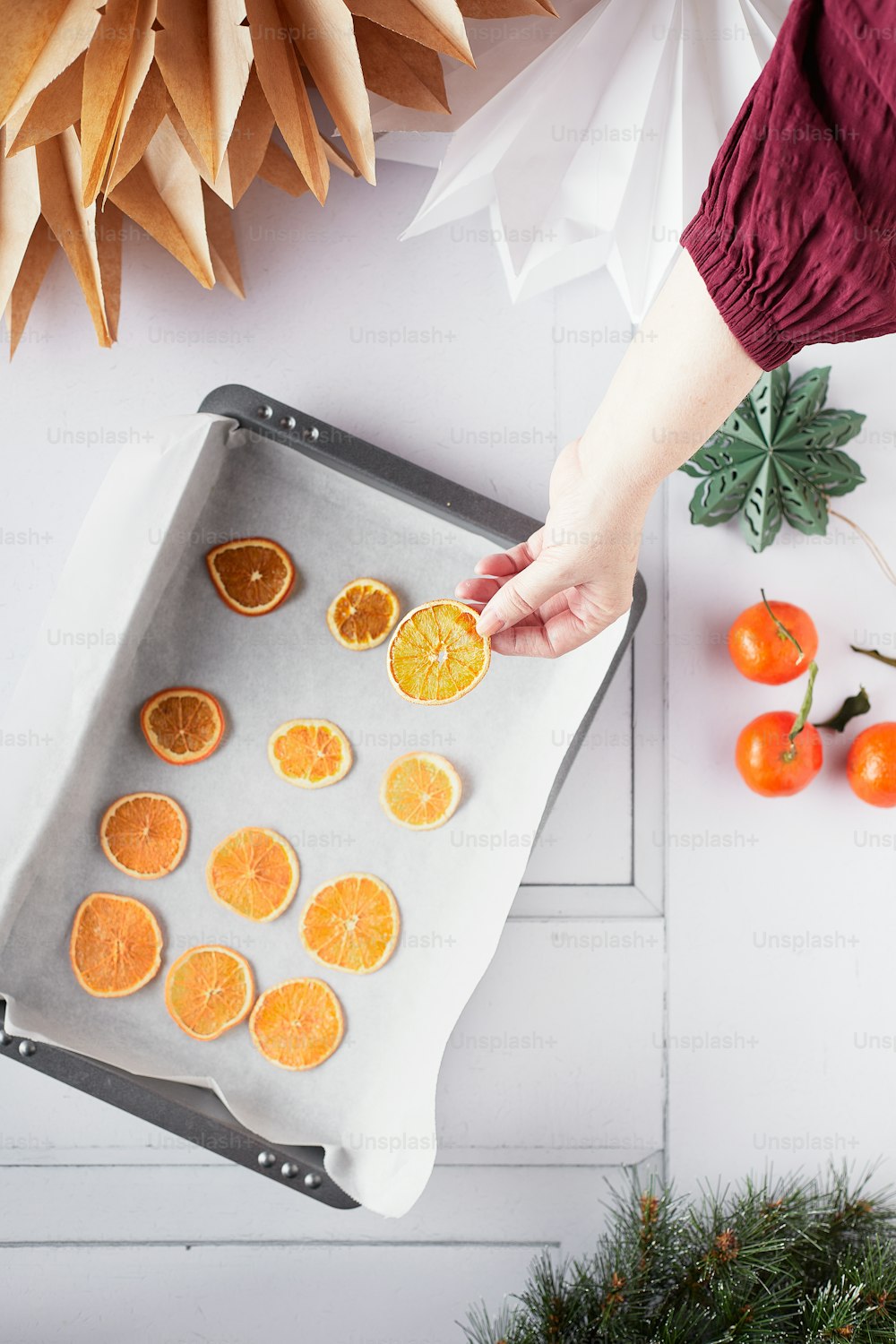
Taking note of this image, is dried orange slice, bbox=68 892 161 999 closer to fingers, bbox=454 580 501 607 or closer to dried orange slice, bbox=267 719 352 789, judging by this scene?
dried orange slice, bbox=267 719 352 789

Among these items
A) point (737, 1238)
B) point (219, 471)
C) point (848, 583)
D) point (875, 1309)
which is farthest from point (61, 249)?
point (875, 1309)

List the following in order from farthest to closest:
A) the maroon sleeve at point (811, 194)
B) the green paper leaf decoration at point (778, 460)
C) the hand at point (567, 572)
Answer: the green paper leaf decoration at point (778, 460), the hand at point (567, 572), the maroon sleeve at point (811, 194)

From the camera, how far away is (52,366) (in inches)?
43.6

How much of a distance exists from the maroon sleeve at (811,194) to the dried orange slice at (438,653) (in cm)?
38

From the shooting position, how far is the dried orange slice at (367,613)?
3.50 feet

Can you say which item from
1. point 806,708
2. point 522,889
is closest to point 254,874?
point 522,889

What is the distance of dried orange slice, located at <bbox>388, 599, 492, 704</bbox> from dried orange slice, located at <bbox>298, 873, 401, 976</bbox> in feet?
0.72

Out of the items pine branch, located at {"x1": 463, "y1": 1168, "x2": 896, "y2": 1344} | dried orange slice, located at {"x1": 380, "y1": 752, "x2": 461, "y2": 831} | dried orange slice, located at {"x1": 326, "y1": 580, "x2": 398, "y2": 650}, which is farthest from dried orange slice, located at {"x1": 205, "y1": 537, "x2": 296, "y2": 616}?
pine branch, located at {"x1": 463, "y1": 1168, "x2": 896, "y2": 1344}

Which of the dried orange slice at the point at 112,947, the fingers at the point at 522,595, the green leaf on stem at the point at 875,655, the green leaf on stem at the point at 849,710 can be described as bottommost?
the dried orange slice at the point at 112,947

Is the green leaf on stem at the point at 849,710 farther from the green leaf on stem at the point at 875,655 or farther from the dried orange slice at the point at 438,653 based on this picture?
the dried orange slice at the point at 438,653

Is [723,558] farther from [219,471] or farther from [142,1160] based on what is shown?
[142,1160]

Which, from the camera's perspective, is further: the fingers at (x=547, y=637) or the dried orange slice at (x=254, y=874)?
the dried orange slice at (x=254, y=874)

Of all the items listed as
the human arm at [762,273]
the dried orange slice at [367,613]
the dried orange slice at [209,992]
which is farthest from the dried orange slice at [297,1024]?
the human arm at [762,273]

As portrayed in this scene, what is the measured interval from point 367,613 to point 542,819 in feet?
0.93
